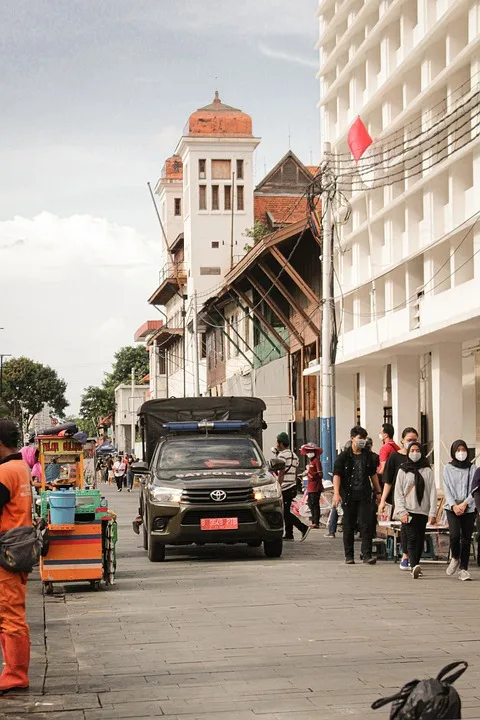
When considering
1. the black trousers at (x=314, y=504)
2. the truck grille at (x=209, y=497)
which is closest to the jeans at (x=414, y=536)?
the truck grille at (x=209, y=497)

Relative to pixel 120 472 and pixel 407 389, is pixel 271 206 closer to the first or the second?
pixel 120 472

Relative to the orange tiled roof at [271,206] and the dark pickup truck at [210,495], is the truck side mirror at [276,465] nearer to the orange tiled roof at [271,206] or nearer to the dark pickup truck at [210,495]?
the dark pickup truck at [210,495]

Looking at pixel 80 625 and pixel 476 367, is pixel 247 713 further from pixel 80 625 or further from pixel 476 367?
pixel 476 367

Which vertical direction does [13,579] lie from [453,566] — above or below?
above

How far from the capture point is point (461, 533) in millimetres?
16156

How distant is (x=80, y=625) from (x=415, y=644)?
10.8 ft

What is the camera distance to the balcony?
282 ft

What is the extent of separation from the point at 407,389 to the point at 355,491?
847 inches

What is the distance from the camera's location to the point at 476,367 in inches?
1391

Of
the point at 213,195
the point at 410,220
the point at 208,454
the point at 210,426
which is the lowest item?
the point at 208,454

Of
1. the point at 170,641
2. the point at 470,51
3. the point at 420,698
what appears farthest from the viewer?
the point at 470,51

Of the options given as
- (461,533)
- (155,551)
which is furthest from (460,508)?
(155,551)

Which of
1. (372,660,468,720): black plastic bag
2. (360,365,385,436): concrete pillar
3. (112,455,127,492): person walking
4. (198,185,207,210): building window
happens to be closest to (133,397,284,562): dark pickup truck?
(372,660,468,720): black plastic bag

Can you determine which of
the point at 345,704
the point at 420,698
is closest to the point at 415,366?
the point at 345,704
